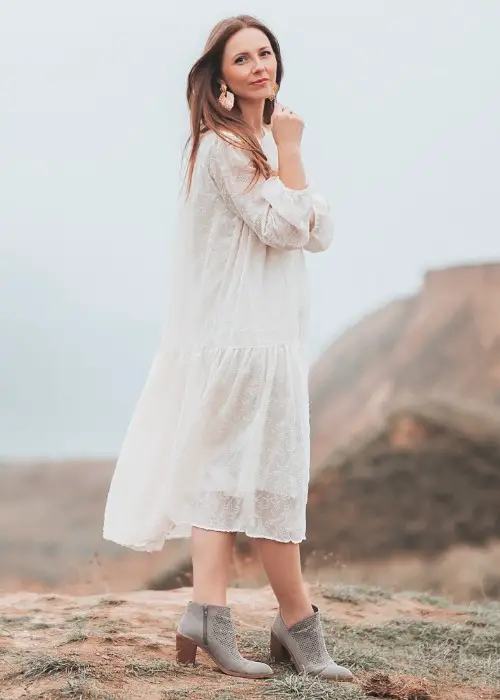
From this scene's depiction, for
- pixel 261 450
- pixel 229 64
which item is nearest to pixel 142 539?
pixel 261 450

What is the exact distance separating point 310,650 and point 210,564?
35 centimetres

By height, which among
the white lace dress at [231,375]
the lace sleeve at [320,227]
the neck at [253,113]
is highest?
the neck at [253,113]

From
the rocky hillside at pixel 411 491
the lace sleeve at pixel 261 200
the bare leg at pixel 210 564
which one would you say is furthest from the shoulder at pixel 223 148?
the rocky hillside at pixel 411 491

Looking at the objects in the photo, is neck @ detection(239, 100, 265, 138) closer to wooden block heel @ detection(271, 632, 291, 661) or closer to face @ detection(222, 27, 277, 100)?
face @ detection(222, 27, 277, 100)

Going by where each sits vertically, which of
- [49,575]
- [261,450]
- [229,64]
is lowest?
[49,575]

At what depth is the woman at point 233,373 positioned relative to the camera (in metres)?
2.54

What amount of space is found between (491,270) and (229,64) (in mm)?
7830

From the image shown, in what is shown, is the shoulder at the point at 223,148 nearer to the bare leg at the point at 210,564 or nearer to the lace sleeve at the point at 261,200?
the lace sleeve at the point at 261,200

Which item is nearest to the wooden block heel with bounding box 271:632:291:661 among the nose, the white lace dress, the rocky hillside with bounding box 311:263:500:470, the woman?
the woman

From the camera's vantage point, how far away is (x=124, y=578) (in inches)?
302

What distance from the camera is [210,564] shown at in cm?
259

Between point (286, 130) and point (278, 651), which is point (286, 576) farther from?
point (286, 130)

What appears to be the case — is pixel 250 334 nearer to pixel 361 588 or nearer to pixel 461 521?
pixel 361 588

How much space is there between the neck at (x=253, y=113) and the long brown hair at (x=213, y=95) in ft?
0.06
